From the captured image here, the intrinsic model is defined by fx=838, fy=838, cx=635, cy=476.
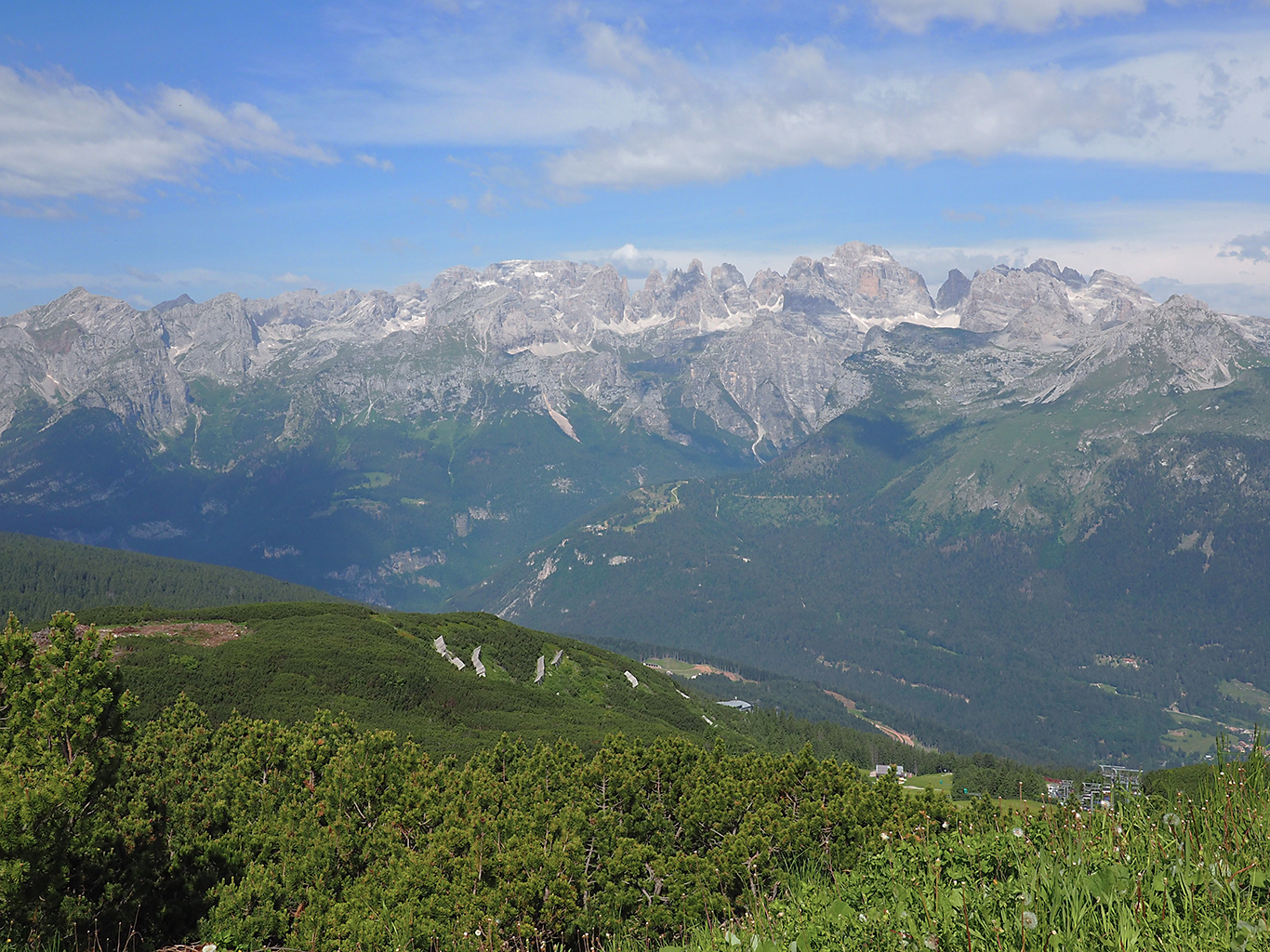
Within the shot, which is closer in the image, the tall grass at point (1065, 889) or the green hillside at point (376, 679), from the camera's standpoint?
the tall grass at point (1065, 889)

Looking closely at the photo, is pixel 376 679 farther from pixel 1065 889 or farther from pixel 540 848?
pixel 1065 889

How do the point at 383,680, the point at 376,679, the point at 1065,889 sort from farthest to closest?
the point at 383,680 < the point at 376,679 < the point at 1065,889

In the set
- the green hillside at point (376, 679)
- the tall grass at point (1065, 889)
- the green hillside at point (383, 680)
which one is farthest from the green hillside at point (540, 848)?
the green hillside at point (376, 679)

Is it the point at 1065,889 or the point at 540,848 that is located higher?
the point at 1065,889

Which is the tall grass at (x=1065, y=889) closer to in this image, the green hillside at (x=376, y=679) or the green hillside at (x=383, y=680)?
the green hillside at (x=383, y=680)

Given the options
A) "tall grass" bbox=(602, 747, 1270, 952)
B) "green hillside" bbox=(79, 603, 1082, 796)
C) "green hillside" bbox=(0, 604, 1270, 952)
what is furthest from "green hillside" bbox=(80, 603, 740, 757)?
"tall grass" bbox=(602, 747, 1270, 952)

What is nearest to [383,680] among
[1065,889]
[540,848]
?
[540,848]

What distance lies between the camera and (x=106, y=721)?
25.6 m

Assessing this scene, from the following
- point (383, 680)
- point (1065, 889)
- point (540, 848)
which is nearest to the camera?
point (1065, 889)

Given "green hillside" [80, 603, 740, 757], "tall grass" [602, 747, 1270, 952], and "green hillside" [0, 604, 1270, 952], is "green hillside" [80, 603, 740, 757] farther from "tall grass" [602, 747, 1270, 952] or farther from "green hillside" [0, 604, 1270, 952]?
"tall grass" [602, 747, 1270, 952]

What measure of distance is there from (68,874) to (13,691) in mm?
5649

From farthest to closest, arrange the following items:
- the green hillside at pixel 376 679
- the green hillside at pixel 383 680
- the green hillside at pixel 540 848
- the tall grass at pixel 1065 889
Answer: the green hillside at pixel 376 679 < the green hillside at pixel 383 680 < the green hillside at pixel 540 848 < the tall grass at pixel 1065 889

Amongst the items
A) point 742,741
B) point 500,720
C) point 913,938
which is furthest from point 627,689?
point 913,938

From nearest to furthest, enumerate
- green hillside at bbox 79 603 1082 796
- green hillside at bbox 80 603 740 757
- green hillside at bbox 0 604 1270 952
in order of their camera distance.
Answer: green hillside at bbox 0 604 1270 952
green hillside at bbox 79 603 1082 796
green hillside at bbox 80 603 740 757
